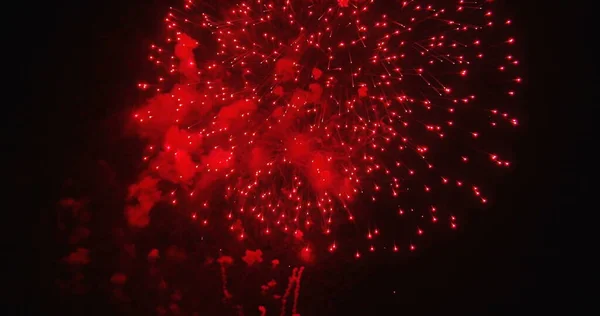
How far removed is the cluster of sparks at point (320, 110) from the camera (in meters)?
3.40

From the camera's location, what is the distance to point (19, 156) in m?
3.52

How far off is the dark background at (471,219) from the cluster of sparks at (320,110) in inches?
9.1

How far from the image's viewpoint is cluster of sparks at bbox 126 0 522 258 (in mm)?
3402

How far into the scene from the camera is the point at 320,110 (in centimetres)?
341

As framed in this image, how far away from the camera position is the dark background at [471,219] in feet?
11.3

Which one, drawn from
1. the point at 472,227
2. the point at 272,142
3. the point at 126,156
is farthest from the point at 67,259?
the point at 472,227

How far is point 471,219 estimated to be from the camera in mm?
3545

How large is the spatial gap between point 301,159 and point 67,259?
82.7 inches

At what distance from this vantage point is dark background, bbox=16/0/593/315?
3.44m

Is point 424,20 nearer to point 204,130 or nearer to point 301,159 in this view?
point 301,159

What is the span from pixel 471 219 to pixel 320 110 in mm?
1607

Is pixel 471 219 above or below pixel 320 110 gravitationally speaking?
below

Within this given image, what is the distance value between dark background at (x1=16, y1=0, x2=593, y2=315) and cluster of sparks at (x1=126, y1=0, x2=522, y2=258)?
23 centimetres

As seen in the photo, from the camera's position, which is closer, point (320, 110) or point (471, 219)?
point (320, 110)
